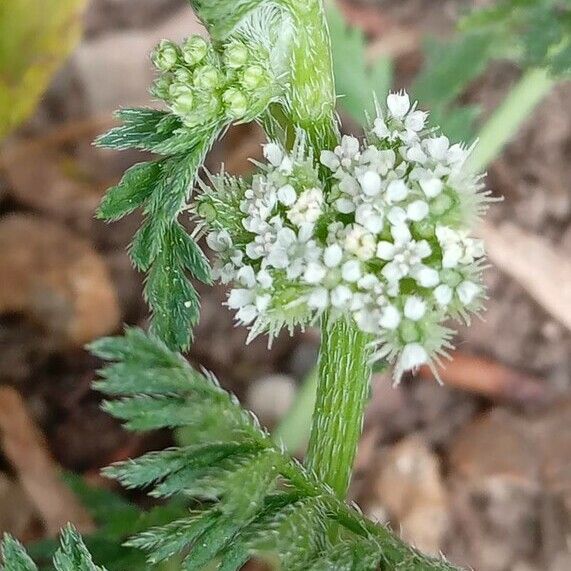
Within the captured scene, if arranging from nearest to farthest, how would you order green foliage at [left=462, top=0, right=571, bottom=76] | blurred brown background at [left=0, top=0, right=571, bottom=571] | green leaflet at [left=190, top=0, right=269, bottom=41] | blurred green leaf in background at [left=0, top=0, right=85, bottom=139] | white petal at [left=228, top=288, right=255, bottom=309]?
green leaflet at [left=190, top=0, right=269, bottom=41] < white petal at [left=228, top=288, right=255, bottom=309] < green foliage at [left=462, top=0, right=571, bottom=76] < blurred brown background at [left=0, top=0, right=571, bottom=571] < blurred green leaf in background at [left=0, top=0, right=85, bottom=139]

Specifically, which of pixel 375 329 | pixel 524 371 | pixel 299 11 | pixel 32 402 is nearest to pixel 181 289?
pixel 375 329

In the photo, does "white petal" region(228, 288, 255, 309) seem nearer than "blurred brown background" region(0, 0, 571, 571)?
Yes

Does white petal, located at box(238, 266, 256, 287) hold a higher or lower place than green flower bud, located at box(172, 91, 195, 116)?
lower

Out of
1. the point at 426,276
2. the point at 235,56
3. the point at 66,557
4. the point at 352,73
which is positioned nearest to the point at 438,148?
the point at 426,276

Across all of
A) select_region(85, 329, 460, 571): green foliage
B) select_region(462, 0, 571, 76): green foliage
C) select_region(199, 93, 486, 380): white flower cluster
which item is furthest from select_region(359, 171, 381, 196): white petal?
select_region(462, 0, 571, 76): green foliage

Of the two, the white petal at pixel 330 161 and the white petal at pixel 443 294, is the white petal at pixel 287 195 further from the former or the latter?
the white petal at pixel 443 294

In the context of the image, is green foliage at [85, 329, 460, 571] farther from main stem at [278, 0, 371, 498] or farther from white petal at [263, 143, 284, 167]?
white petal at [263, 143, 284, 167]

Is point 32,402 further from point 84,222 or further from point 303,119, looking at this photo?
point 303,119
